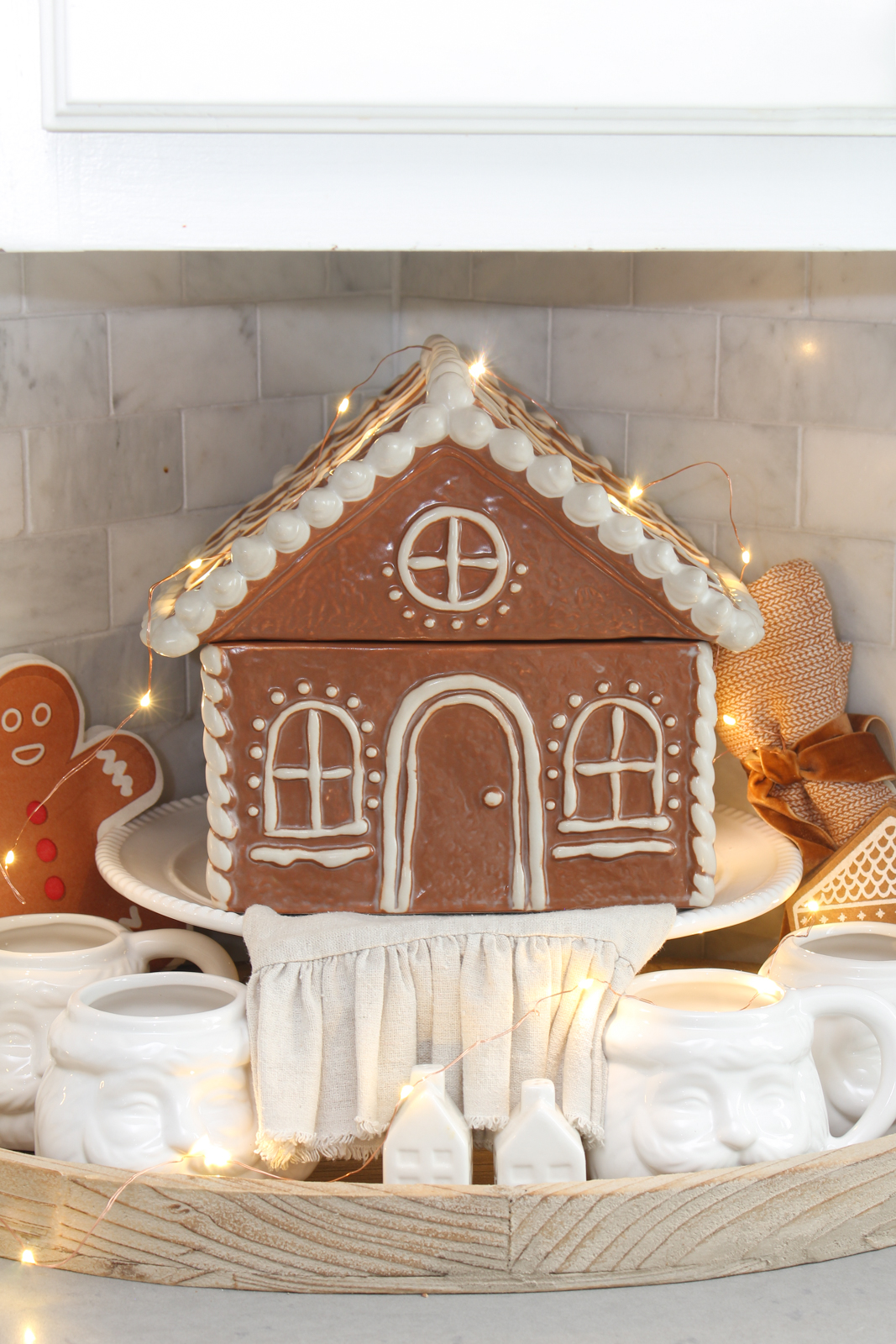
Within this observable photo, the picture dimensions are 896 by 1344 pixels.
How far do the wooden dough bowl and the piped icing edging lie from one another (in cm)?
34

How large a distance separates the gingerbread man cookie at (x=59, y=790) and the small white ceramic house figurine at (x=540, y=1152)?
445 mm

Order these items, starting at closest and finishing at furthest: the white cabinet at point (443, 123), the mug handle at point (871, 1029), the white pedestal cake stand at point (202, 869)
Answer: the white cabinet at point (443, 123) → the mug handle at point (871, 1029) → the white pedestal cake stand at point (202, 869)

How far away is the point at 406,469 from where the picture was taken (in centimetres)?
86

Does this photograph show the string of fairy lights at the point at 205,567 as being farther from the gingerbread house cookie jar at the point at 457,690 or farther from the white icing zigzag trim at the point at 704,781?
the white icing zigzag trim at the point at 704,781

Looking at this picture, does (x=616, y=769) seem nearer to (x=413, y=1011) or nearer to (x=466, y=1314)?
(x=413, y=1011)

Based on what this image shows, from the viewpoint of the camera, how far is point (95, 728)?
1.15 metres

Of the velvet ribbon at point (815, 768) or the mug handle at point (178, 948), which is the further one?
the velvet ribbon at point (815, 768)

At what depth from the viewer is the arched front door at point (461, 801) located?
910mm

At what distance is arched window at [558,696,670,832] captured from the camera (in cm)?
92

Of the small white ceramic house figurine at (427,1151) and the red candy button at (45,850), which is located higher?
the red candy button at (45,850)

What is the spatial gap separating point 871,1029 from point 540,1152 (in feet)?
0.74

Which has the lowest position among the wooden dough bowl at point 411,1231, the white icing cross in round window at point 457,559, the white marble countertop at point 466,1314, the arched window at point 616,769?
the white marble countertop at point 466,1314

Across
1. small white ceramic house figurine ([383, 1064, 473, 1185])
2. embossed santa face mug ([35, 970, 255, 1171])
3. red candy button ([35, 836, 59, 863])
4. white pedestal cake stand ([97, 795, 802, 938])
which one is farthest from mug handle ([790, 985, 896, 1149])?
red candy button ([35, 836, 59, 863])

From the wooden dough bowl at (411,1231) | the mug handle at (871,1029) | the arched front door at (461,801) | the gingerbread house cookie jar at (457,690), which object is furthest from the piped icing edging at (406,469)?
the wooden dough bowl at (411,1231)
